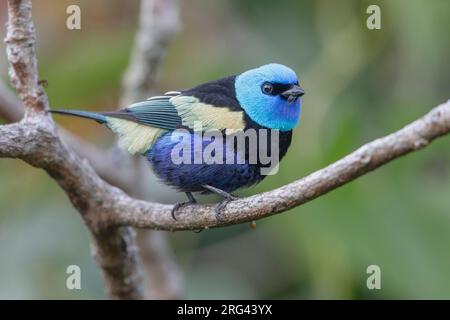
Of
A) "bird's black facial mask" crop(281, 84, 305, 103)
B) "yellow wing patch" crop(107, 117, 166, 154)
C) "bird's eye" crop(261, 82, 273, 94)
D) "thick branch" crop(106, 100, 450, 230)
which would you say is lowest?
"thick branch" crop(106, 100, 450, 230)

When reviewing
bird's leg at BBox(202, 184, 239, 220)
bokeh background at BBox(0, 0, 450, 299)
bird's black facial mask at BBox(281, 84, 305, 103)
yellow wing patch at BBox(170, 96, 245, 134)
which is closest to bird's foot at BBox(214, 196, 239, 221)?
bird's leg at BBox(202, 184, 239, 220)

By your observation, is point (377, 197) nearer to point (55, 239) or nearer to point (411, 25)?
point (411, 25)

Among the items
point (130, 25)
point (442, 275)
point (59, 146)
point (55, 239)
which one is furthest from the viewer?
point (130, 25)

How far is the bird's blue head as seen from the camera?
11.0 feet

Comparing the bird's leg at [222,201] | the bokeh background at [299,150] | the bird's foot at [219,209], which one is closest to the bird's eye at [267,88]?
the bird's leg at [222,201]

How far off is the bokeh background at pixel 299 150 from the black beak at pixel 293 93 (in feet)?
3.30

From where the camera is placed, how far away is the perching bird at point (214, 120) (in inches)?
130

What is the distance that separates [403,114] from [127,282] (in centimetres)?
177

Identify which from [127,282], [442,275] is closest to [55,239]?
[127,282]

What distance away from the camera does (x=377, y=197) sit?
439 centimetres

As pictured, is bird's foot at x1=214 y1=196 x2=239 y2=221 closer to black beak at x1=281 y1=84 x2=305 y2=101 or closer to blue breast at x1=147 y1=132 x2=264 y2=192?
blue breast at x1=147 y1=132 x2=264 y2=192

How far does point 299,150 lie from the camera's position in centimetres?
447

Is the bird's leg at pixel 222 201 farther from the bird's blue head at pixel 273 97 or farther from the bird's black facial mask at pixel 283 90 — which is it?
the bird's black facial mask at pixel 283 90

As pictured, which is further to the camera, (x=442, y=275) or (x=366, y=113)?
(x=366, y=113)
